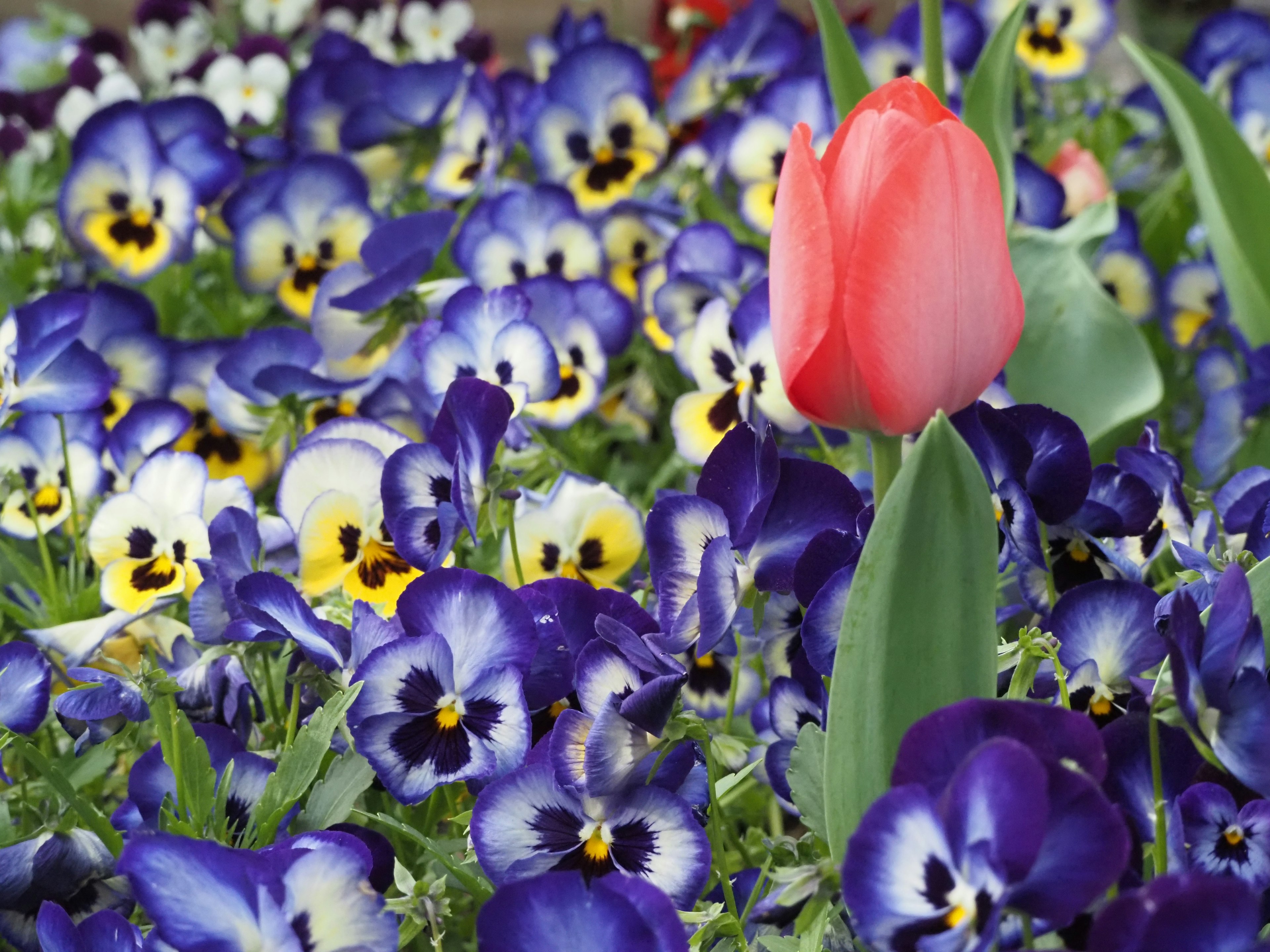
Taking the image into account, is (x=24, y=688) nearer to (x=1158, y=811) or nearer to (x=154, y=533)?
(x=154, y=533)

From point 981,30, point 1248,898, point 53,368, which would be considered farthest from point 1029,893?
point 981,30

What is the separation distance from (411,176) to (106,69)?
727mm

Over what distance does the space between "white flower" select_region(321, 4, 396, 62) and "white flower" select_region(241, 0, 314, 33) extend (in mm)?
49

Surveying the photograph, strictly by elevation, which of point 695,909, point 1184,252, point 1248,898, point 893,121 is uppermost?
point 893,121

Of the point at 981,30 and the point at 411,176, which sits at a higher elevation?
the point at 981,30

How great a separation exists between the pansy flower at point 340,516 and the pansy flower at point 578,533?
68 mm

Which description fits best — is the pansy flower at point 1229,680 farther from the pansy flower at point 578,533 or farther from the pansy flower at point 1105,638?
the pansy flower at point 578,533

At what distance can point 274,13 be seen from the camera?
2059 mm

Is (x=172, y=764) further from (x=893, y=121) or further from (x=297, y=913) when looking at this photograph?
(x=893, y=121)

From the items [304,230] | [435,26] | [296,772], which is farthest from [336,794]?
[435,26]

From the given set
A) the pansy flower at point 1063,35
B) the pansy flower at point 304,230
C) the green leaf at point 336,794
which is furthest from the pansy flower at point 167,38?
the green leaf at point 336,794

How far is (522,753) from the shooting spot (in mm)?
478

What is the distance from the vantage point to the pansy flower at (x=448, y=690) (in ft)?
1.57

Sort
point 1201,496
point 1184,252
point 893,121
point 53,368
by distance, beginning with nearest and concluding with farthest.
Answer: point 893,121 → point 1201,496 → point 53,368 → point 1184,252
